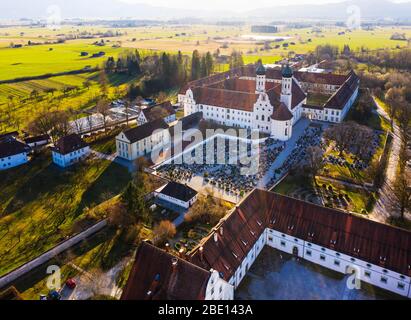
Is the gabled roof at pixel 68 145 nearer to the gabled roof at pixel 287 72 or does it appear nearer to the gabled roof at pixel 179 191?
the gabled roof at pixel 179 191

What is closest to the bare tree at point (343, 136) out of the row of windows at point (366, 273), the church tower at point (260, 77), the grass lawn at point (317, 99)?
the church tower at point (260, 77)

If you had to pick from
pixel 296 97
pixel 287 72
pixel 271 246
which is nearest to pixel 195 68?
pixel 296 97

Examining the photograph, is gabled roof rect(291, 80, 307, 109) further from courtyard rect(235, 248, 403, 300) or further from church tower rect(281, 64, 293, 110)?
courtyard rect(235, 248, 403, 300)

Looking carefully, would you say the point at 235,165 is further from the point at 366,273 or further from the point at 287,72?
the point at 366,273

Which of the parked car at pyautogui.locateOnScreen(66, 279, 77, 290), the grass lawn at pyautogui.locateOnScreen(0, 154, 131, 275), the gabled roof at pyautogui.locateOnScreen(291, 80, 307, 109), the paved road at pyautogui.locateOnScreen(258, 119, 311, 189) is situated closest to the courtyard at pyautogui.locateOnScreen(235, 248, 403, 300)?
the parked car at pyautogui.locateOnScreen(66, 279, 77, 290)

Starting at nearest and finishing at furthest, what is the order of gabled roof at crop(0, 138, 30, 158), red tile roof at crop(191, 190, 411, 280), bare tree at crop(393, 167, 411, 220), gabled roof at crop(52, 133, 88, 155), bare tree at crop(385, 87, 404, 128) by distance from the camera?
red tile roof at crop(191, 190, 411, 280), bare tree at crop(393, 167, 411, 220), gabled roof at crop(0, 138, 30, 158), gabled roof at crop(52, 133, 88, 155), bare tree at crop(385, 87, 404, 128)

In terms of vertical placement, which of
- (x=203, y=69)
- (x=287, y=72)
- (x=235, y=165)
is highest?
(x=287, y=72)
